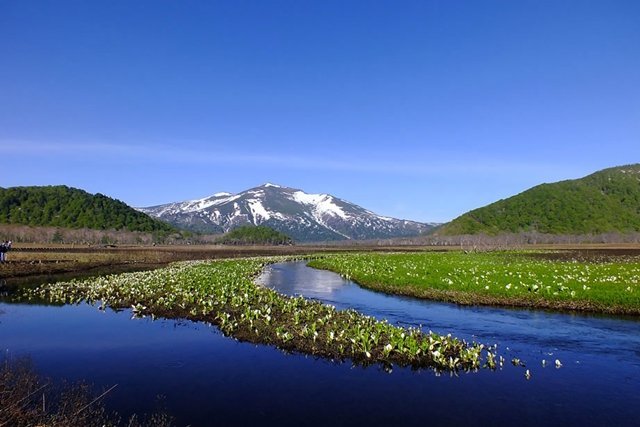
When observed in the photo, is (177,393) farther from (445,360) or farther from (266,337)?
(445,360)

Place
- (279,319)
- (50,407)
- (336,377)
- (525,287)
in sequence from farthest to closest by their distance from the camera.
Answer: (525,287) < (279,319) < (336,377) < (50,407)

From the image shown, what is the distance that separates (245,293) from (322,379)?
680 inches

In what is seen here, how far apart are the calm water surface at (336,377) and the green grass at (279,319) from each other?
1.05 meters

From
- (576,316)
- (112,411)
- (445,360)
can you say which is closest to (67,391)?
(112,411)

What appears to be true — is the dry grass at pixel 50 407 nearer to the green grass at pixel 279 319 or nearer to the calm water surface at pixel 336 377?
the calm water surface at pixel 336 377

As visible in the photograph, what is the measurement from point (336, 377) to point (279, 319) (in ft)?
29.7

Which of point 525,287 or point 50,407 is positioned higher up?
point 525,287

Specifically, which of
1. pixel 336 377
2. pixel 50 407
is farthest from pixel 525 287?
pixel 50 407

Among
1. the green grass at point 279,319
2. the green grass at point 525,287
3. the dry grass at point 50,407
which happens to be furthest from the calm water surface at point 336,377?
the green grass at point 525,287

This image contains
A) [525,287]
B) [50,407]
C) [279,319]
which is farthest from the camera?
[525,287]

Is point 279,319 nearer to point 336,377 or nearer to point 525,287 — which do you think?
point 336,377

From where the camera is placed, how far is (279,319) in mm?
24266

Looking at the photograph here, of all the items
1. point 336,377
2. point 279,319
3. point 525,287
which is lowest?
point 336,377

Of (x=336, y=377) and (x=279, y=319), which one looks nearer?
(x=336, y=377)
